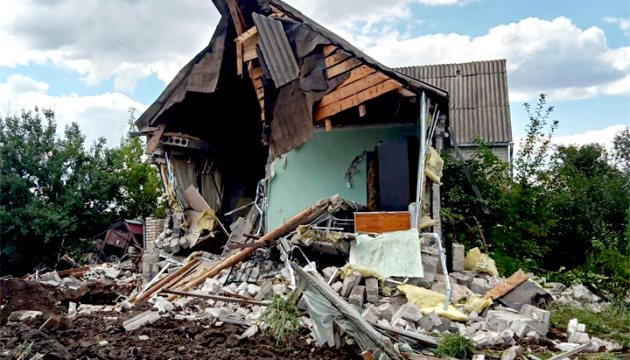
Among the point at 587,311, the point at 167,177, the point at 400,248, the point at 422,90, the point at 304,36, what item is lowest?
the point at 587,311

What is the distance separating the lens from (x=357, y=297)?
7289mm

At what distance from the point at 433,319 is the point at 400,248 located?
1614 millimetres

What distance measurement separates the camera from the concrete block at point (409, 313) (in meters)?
6.73

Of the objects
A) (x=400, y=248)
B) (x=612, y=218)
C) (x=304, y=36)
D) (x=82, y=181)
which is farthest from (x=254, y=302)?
(x=82, y=181)

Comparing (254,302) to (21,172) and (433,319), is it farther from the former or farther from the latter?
(21,172)

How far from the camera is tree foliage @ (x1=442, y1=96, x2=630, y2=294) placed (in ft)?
38.3

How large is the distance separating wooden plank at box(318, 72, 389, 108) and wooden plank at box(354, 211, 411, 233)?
2225 millimetres

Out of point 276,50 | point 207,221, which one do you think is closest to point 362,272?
point 276,50

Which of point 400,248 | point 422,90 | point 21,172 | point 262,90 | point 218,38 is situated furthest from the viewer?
point 21,172

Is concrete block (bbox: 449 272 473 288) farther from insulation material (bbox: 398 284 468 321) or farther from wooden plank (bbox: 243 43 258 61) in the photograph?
wooden plank (bbox: 243 43 258 61)

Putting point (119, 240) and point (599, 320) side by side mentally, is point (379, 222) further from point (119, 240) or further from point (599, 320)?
point (119, 240)

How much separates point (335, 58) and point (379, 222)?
3098mm

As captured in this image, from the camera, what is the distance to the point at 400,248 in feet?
26.7

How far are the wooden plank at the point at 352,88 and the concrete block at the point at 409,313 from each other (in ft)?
13.0
